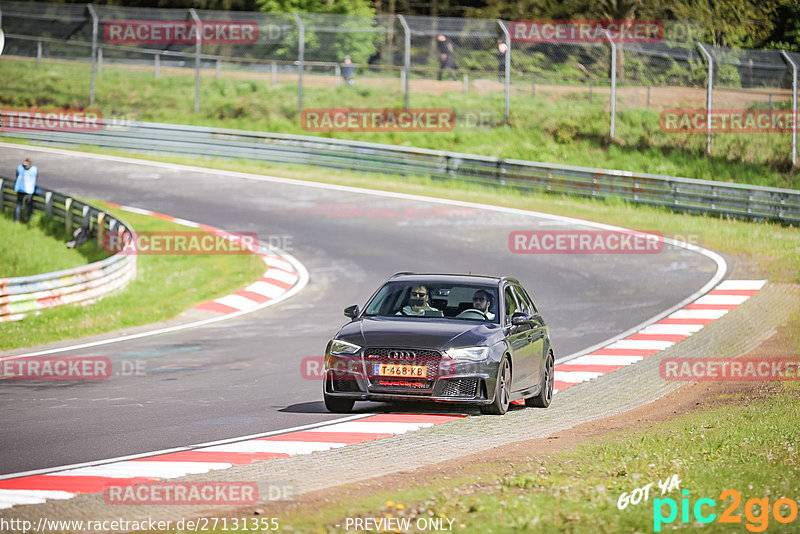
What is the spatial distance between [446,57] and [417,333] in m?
30.1

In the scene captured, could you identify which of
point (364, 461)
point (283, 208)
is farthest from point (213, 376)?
point (283, 208)

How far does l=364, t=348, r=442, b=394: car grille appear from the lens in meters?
11.7

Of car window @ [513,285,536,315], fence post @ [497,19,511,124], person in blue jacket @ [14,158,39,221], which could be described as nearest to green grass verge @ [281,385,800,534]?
car window @ [513,285,536,315]

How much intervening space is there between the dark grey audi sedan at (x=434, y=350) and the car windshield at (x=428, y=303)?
11mm

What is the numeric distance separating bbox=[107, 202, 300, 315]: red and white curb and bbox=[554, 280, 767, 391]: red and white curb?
7.14 metres

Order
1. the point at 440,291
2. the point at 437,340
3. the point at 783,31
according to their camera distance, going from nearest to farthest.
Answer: the point at 437,340, the point at 440,291, the point at 783,31

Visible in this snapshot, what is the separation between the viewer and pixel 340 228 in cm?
2972

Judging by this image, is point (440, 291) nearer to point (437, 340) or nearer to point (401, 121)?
point (437, 340)

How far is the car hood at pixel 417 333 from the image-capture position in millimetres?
11766

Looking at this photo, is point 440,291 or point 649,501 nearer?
point 649,501

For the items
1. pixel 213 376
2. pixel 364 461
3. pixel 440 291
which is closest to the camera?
pixel 364 461

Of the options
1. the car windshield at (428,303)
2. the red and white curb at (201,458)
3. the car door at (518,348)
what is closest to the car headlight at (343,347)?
the red and white curb at (201,458)

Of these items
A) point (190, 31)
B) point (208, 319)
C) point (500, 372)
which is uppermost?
point (190, 31)

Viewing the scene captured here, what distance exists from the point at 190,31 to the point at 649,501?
3669 cm
